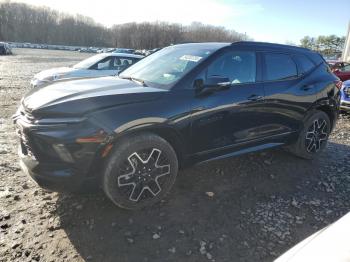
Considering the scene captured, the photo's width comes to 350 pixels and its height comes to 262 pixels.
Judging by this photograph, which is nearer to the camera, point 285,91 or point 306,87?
point 285,91

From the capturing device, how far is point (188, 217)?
3.39m

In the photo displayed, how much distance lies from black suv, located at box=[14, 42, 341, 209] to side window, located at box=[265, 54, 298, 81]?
15mm

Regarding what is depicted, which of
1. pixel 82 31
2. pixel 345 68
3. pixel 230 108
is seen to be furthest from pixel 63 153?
pixel 82 31

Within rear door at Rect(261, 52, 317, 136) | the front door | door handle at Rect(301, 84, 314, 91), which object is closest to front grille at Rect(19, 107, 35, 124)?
the front door

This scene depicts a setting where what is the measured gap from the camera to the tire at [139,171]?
10.1ft

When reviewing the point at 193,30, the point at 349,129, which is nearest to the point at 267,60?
the point at 349,129

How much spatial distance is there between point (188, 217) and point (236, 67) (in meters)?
1.97

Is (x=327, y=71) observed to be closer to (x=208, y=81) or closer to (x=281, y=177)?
(x=281, y=177)

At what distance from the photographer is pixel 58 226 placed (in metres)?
3.14

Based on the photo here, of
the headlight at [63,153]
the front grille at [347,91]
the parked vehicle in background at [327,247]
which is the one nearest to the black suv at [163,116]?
the headlight at [63,153]

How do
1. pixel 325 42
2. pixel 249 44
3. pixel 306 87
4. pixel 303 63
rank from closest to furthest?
pixel 249 44 → pixel 306 87 → pixel 303 63 → pixel 325 42

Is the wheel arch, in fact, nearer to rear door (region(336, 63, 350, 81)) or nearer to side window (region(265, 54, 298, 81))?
side window (region(265, 54, 298, 81))

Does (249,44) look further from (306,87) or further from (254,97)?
(306,87)

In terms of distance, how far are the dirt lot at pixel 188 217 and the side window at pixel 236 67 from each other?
4.50 ft
